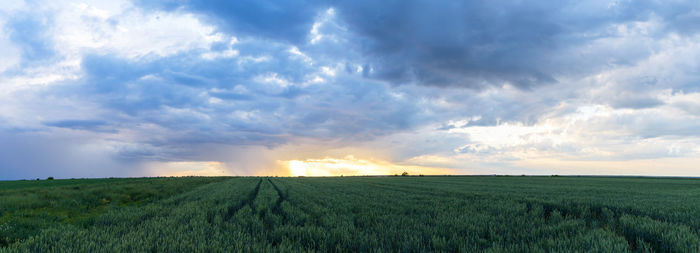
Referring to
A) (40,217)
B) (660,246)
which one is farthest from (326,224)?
(40,217)

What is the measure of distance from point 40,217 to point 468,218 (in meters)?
16.0

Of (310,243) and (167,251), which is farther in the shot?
(310,243)

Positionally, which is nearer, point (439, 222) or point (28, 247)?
point (28, 247)

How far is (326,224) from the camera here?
8008 millimetres

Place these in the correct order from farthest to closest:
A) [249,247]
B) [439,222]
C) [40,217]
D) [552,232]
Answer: [40,217] → [439,222] → [552,232] → [249,247]

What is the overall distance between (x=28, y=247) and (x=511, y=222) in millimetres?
10849

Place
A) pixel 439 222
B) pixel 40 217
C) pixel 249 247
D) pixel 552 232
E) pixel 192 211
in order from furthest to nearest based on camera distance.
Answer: pixel 40 217 < pixel 192 211 < pixel 439 222 < pixel 552 232 < pixel 249 247

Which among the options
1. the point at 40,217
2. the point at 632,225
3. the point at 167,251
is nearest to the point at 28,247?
the point at 167,251

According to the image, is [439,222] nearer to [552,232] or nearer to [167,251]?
[552,232]

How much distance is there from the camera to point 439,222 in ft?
25.7

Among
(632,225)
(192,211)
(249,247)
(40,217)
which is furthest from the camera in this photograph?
(40,217)

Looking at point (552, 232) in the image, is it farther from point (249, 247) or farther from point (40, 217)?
point (40, 217)

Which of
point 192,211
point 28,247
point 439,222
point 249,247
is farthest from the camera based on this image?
point 192,211

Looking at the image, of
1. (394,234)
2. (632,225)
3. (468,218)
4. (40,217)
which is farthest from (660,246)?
(40,217)
